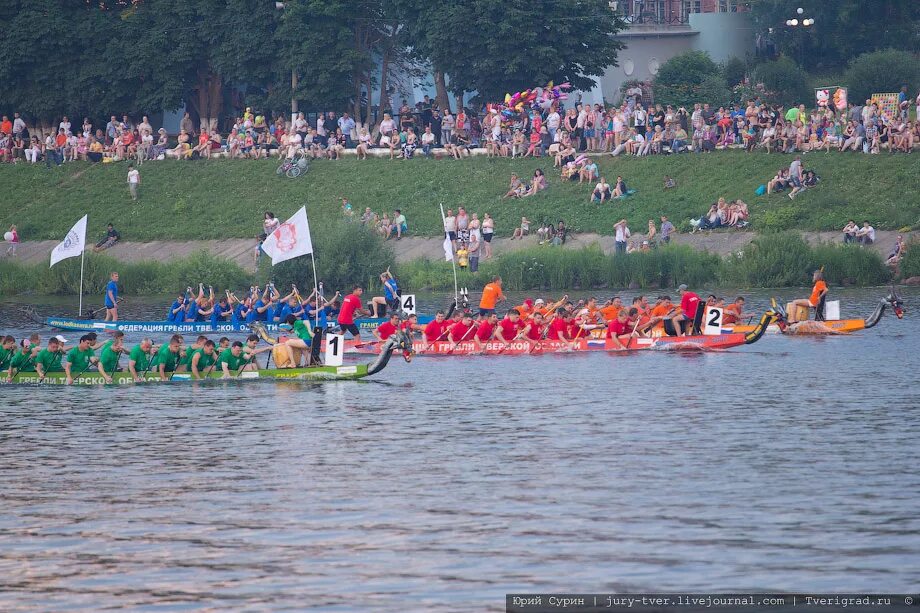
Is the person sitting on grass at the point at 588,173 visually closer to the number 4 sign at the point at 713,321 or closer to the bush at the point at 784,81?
the bush at the point at 784,81

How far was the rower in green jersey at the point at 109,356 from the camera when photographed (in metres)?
28.4

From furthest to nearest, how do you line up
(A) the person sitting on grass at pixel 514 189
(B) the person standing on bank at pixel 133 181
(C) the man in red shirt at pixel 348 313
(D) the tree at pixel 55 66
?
(D) the tree at pixel 55 66, (B) the person standing on bank at pixel 133 181, (A) the person sitting on grass at pixel 514 189, (C) the man in red shirt at pixel 348 313

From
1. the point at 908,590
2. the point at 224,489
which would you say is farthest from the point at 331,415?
the point at 908,590

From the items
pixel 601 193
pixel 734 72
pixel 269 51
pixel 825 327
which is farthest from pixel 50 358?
pixel 734 72

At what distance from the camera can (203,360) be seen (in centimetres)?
2831

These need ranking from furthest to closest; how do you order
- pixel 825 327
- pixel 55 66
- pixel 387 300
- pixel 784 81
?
pixel 784 81 < pixel 55 66 < pixel 387 300 < pixel 825 327

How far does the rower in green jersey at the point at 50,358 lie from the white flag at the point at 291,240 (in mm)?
4776

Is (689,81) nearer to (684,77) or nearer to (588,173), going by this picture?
(684,77)

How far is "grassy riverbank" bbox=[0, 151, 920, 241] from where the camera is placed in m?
48.6

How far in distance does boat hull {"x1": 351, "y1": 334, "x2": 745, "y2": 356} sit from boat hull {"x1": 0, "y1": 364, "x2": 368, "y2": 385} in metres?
4.28

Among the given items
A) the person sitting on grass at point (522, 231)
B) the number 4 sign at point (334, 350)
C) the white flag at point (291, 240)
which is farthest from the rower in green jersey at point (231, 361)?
the person sitting on grass at point (522, 231)

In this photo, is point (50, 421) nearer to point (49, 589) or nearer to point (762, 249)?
point (49, 589)

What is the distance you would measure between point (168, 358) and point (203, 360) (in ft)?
2.36

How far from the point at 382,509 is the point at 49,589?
170 inches
